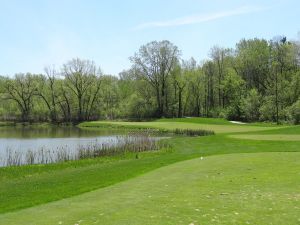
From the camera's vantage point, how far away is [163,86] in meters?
97.0

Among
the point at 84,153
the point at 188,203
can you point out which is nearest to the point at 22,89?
the point at 84,153

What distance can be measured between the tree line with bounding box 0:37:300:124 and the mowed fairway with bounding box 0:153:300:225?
6657 centimetres

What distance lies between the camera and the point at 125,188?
13.2 meters

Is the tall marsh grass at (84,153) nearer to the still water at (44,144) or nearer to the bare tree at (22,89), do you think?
the still water at (44,144)

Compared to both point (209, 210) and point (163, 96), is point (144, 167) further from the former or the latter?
point (163, 96)

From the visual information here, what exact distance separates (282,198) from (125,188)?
5076 millimetres

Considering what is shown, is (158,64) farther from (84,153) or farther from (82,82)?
(84,153)

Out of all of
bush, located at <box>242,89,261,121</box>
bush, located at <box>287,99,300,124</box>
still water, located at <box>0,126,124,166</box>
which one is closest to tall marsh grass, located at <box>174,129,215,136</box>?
still water, located at <box>0,126,124,166</box>

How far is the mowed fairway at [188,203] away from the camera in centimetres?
875

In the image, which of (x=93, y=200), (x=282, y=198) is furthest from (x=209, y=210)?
(x=93, y=200)

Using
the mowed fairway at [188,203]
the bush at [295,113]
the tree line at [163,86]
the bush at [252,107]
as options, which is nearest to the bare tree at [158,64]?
the tree line at [163,86]

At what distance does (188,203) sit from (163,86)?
87298mm

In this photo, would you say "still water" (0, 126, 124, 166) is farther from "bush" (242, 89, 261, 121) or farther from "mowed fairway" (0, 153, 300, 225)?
"bush" (242, 89, 261, 121)

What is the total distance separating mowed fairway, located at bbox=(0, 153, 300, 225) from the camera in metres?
8.75
